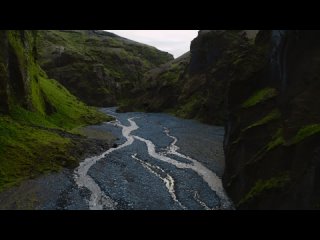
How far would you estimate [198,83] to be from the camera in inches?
4983

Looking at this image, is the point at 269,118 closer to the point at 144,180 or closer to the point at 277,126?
the point at 277,126

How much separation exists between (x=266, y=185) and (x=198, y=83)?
99550 mm

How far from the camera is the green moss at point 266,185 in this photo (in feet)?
88.3

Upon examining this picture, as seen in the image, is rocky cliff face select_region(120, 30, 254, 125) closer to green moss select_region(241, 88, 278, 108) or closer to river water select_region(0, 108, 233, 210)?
river water select_region(0, 108, 233, 210)

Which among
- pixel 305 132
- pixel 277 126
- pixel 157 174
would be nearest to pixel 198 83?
pixel 157 174

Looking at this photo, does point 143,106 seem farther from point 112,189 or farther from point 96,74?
point 112,189

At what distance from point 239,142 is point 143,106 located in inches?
4195

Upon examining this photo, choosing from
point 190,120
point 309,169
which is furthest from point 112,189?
point 190,120

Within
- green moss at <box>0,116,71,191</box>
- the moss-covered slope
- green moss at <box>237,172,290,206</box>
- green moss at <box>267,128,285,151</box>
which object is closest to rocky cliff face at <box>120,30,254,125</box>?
the moss-covered slope

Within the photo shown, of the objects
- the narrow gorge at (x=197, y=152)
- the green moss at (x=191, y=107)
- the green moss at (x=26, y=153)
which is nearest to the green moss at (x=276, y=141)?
the narrow gorge at (x=197, y=152)
